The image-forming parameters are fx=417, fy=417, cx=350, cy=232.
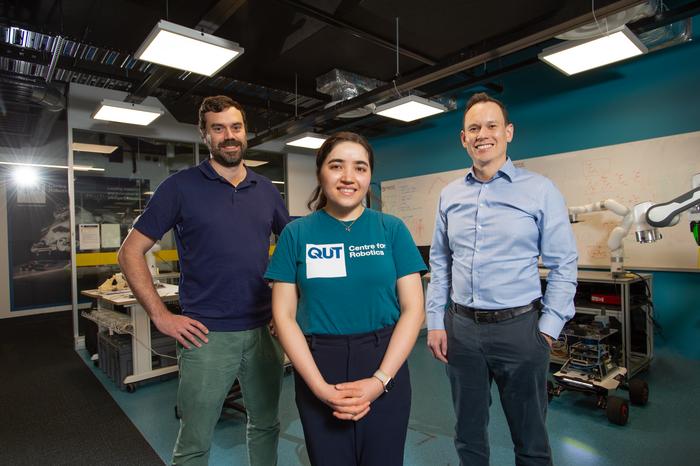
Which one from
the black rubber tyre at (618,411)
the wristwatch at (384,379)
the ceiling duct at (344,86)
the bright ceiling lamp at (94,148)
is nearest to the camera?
the wristwatch at (384,379)

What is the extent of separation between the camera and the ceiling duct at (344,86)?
14.6 ft

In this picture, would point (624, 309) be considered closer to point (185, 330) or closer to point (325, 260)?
point (325, 260)

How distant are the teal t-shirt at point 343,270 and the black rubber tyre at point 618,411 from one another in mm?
2125

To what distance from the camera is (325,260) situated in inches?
44.6

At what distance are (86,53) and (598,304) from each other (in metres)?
5.25

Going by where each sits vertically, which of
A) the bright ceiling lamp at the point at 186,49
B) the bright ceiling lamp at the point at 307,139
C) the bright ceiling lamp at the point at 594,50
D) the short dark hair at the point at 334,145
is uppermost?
the bright ceiling lamp at the point at 594,50

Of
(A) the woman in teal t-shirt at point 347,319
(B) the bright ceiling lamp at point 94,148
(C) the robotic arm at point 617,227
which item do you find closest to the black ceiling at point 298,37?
(B) the bright ceiling lamp at point 94,148

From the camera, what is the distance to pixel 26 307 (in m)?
6.47

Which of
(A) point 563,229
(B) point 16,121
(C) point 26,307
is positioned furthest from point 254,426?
(C) point 26,307

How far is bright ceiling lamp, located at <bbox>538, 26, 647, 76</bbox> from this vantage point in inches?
115

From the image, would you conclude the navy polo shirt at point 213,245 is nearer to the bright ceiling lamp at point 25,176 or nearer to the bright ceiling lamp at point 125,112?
the bright ceiling lamp at point 125,112

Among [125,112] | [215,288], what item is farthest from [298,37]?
[215,288]

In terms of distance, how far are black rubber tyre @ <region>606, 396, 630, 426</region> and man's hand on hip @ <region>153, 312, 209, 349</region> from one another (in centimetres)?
243

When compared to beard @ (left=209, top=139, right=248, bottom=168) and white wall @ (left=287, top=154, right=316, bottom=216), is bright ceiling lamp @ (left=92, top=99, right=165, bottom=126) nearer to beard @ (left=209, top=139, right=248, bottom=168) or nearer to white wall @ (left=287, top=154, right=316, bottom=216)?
white wall @ (left=287, top=154, right=316, bottom=216)
